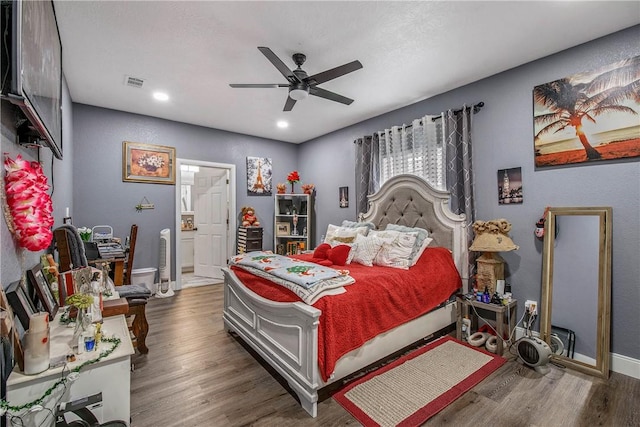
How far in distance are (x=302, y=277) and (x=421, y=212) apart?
197 cm

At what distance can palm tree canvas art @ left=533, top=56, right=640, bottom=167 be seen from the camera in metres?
2.22

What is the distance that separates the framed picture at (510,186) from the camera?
2816 millimetres

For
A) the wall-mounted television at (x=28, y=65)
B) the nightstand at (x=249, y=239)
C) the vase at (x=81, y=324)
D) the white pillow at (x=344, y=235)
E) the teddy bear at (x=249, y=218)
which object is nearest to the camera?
the wall-mounted television at (x=28, y=65)

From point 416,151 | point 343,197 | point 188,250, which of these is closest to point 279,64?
point 416,151

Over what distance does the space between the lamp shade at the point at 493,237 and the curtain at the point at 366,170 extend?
1.61 meters

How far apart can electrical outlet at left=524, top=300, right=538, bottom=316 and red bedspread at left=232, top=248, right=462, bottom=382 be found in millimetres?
601

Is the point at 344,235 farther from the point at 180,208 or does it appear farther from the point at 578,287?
the point at 180,208

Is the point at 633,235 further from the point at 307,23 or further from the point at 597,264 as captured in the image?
the point at 307,23

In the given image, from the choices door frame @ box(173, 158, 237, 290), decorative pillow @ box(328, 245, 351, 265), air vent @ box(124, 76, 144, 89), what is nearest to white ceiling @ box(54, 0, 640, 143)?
air vent @ box(124, 76, 144, 89)

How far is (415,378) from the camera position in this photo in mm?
2180

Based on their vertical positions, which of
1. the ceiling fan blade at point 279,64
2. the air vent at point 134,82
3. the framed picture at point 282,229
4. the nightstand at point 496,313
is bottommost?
the nightstand at point 496,313

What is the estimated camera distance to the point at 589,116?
7.89ft

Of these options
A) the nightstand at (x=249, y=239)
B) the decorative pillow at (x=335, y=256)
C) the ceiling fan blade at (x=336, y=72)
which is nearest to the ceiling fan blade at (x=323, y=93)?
the ceiling fan blade at (x=336, y=72)

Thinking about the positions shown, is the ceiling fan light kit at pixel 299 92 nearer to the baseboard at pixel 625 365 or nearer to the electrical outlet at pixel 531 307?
the electrical outlet at pixel 531 307
